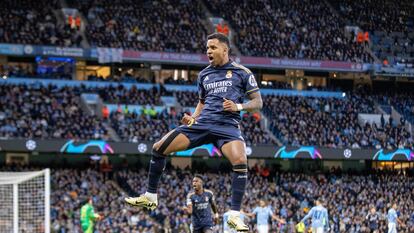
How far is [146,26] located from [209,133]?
140ft

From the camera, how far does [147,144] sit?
42.0 metres

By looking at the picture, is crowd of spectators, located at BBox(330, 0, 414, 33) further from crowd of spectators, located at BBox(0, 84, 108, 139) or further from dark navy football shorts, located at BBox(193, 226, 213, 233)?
dark navy football shorts, located at BBox(193, 226, 213, 233)

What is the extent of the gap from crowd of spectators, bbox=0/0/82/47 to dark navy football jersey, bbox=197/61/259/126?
39.6m

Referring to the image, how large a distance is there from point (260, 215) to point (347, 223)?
34.6 ft

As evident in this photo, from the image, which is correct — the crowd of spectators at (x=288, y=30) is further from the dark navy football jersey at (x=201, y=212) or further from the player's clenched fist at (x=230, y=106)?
the player's clenched fist at (x=230, y=106)

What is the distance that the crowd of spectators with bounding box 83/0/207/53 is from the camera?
49844 millimetres

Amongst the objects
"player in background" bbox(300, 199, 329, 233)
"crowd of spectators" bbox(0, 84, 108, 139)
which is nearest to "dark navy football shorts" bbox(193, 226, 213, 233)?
"player in background" bbox(300, 199, 329, 233)

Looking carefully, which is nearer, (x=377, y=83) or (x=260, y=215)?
(x=260, y=215)

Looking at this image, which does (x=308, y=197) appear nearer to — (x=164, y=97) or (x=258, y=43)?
(x=164, y=97)

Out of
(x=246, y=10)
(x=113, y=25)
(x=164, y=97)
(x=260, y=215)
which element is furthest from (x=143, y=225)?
(x=246, y=10)

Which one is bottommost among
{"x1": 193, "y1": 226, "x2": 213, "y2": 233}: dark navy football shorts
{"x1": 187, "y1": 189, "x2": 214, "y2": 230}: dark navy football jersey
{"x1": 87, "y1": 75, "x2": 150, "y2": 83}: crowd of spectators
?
{"x1": 193, "y1": 226, "x2": 213, "y2": 233}: dark navy football shorts

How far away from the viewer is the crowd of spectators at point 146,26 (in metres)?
49.8

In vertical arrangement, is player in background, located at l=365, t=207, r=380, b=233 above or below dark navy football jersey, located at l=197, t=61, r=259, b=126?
below

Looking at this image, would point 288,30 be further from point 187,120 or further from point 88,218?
point 187,120
